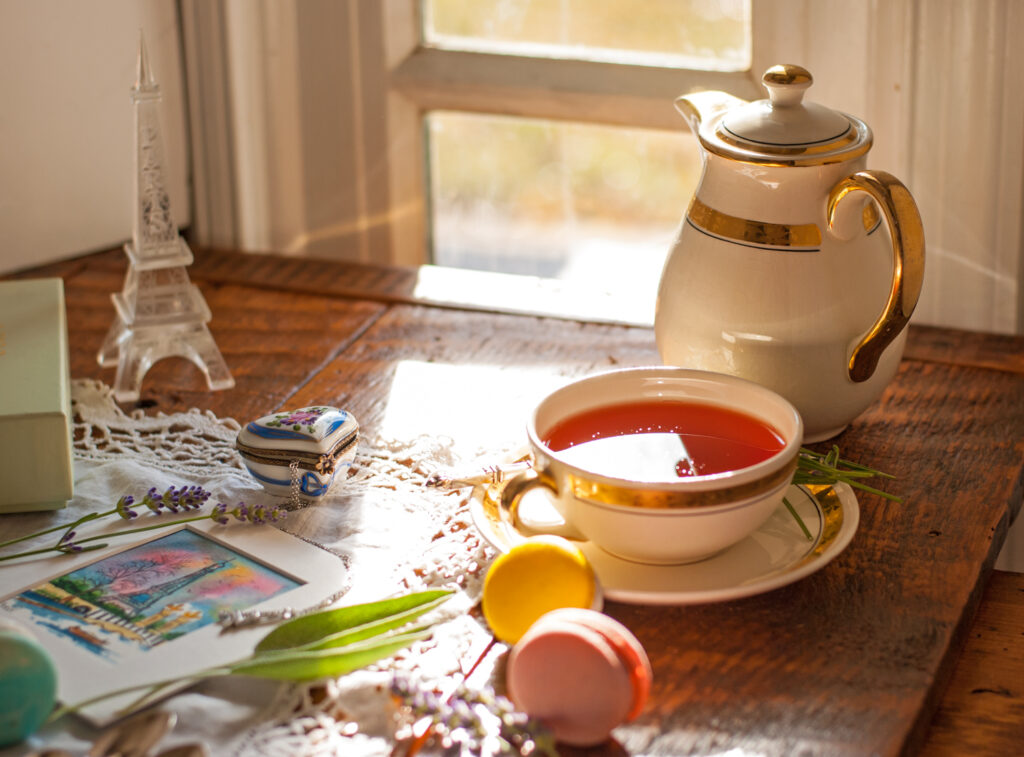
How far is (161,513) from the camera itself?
2.34 feet

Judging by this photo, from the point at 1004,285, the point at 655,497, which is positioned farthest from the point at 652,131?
the point at 655,497

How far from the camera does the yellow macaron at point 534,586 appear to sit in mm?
575

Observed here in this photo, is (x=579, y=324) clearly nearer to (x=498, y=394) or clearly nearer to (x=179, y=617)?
(x=498, y=394)

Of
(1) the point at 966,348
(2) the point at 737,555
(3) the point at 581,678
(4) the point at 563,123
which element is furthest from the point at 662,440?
(4) the point at 563,123

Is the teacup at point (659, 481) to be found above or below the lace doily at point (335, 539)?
above

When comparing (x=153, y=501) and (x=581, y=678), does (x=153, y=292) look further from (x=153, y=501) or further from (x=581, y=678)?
(x=581, y=678)

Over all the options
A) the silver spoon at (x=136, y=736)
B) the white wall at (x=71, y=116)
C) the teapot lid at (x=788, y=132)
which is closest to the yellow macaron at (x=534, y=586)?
the silver spoon at (x=136, y=736)

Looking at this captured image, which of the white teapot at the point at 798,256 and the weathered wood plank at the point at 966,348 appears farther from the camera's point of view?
the weathered wood plank at the point at 966,348

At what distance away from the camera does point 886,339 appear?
723 millimetres

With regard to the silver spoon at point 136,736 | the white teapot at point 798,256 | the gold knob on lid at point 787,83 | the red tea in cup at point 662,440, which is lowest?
the silver spoon at point 136,736

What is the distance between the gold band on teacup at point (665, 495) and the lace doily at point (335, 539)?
94 mm

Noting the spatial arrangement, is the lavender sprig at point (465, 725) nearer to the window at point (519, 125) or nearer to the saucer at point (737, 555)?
the saucer at point (737, 555)

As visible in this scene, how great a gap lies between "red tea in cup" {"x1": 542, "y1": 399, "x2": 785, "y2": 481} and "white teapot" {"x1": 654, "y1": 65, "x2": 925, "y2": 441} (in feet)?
0.29

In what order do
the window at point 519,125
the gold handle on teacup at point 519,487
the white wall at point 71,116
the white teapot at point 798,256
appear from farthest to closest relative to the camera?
the white wall at point 71,116
the window at point 519,125
the white teapot at point 798,256
the gold handle on teacup at point 519,487
